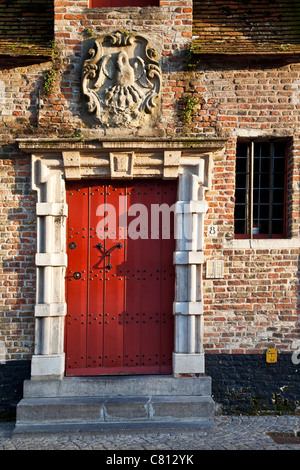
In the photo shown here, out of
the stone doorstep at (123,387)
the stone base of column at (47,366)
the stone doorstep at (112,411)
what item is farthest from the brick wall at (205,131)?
the stone doorstep at (112,411)

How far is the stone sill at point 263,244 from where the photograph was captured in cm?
589

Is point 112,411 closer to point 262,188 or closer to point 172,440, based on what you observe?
point 172,440

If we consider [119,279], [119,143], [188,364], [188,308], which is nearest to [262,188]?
[188,308]

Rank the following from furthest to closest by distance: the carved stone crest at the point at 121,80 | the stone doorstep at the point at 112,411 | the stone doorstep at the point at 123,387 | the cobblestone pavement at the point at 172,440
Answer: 1. the carved stone crest at the point at 121,80
2. the stone doorstep at the point at 123,387
3. the stone doorstep at the point at 112,411
4. the cobblestone pavement at the point at 172,440

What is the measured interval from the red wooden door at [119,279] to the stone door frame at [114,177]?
173mm

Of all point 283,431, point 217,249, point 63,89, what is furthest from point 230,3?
point 283,431

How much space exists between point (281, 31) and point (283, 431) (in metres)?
5.13

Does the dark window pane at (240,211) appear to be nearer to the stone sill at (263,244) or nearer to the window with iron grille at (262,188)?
the window with iron grille at (262,188)

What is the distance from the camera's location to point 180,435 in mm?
5062

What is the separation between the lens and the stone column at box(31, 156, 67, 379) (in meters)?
Result: 5.64

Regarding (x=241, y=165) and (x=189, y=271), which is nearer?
(x=189, y=271)

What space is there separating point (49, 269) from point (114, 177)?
145cm

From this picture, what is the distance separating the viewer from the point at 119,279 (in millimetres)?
5887

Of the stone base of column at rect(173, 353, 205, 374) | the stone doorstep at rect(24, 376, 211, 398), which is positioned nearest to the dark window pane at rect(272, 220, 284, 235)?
the stone base of column at rect(173, 353, 205, 374)
